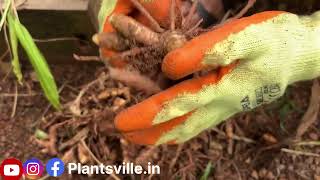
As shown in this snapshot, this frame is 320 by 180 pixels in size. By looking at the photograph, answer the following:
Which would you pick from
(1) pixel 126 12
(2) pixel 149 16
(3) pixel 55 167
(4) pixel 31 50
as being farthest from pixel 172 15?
(3) pixel 55 167

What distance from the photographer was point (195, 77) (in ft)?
3.84

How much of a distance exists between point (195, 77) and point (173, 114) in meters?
0.10

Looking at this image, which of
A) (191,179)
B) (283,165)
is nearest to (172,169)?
(191,179)

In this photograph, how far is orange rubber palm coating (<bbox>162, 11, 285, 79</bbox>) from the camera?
1046 mm

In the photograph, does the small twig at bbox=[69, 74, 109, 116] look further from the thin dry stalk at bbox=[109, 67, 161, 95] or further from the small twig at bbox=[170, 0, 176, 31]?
the small twig at bbox=[170, 0, 176, 31]

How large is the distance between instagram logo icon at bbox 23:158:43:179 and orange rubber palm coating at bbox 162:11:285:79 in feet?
2.12

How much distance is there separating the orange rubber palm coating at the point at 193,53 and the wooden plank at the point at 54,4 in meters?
0.52

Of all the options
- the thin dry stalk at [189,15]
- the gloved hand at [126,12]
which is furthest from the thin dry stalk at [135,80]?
the thin dry stalk at [189,15]

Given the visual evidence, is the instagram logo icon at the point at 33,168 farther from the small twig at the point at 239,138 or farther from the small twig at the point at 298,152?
the small twig at the point at 298,152

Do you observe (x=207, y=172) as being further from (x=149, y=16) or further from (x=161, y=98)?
(x=149, y=16)

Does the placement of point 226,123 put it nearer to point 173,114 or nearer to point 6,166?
point 173,114

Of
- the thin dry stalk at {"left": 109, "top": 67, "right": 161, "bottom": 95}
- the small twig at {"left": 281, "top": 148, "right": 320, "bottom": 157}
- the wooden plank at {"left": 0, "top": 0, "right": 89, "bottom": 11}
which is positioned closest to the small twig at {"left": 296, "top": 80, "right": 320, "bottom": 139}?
the small twig at {"left": 281, "top": 148, "right": 320, "bottom": 157}

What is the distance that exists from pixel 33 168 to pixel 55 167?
69 millimetres

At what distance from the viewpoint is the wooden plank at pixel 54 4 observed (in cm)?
147
